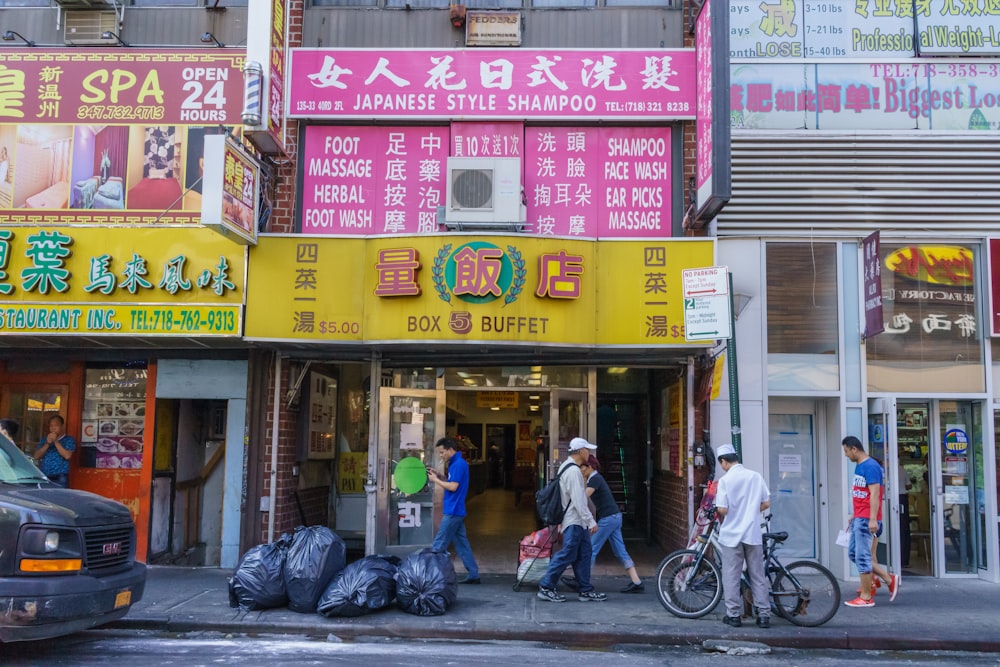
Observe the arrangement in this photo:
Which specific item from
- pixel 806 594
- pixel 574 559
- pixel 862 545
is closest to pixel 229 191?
pixel 574 559

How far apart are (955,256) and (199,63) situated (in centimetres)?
1015

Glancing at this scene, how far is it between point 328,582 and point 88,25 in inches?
322

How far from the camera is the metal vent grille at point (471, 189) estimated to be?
1055 centimetres

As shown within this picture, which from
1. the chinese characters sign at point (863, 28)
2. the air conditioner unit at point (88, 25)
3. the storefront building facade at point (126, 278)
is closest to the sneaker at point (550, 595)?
the storefront building facade at point (126, 278)

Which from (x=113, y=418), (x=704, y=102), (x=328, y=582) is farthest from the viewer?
(x=113, y=418)

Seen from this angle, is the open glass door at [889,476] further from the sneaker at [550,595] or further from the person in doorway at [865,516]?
the sneaker at [550,595]

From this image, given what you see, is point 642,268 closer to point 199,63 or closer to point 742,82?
point 742,82

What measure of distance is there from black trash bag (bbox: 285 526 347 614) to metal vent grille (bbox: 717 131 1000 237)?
246 inches

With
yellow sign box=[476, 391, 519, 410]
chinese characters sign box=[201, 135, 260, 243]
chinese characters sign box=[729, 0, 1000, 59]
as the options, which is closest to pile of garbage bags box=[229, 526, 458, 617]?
chinese characters sign box=[201, 135, 260, 243]

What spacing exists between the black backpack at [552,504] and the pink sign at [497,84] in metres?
4.82

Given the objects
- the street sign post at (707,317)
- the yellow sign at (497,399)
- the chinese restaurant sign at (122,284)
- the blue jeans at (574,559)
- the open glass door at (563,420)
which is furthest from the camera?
the yellow sign at (497,399)

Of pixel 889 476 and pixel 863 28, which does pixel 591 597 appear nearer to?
pixel 889 476

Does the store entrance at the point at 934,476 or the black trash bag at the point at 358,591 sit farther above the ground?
the store entrance at the point at 934,476

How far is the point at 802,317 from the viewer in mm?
10859
